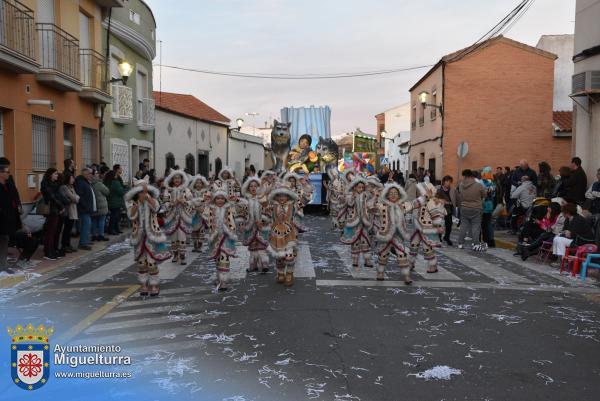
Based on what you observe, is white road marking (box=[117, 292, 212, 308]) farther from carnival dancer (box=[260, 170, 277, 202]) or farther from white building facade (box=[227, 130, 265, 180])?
white building facade (box=[227, 130, 265, 180])

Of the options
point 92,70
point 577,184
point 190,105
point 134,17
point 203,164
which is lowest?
point 577,184

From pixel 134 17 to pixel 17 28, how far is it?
29.3 feet

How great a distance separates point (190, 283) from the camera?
834 cm

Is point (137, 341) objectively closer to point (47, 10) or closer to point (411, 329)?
point (411, 329)

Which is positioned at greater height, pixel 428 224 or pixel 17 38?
pixel 17 38

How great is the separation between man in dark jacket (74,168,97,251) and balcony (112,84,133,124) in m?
7.51

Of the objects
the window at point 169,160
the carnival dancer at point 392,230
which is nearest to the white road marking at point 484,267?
the carnival dancer at point 392,230

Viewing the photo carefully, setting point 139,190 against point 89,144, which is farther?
point 89,144

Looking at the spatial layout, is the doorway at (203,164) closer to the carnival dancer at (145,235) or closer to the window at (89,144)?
the window at (89,144)

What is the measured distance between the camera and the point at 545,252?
11.1m

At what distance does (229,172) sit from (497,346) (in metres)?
8.74

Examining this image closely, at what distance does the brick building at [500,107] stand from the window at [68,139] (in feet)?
52.2

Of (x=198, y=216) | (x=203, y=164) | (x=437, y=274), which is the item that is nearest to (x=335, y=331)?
(x=437, y=274)

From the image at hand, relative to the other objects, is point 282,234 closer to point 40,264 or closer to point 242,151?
point 40,264
